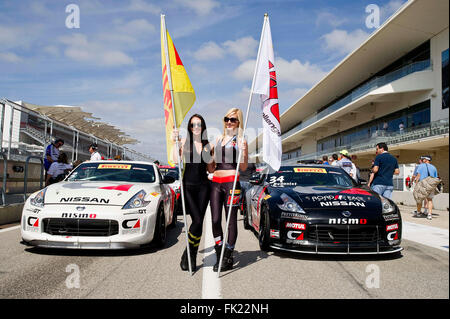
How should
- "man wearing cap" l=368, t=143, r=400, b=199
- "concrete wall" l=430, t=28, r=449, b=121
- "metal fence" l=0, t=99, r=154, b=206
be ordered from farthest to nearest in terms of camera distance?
"concrete wall" l=430, t=28, r=449, b=121 → "metal fence" l=0, t=99, r=154, b=206 → "man wearing cap" l=368, t=143, r=400, b=199

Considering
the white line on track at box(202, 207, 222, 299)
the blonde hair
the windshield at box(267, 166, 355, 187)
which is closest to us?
the white line on track at box(202, 207, 222, 299)

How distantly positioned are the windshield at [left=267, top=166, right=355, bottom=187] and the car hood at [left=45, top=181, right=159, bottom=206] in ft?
6.50

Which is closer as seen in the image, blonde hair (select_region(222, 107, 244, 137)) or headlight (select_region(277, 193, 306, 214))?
blonde hair (select_region(222, 107, 244, 137))

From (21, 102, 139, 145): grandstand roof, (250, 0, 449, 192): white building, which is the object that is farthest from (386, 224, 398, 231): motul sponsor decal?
(21, 102, 139, 145): grandstand roof

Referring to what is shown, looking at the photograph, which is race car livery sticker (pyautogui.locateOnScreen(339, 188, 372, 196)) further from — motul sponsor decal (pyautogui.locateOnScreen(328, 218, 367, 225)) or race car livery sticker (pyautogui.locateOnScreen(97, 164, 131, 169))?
race car livery sticker (pyautogui.locateOnScreen(97, 164, 131, 169))

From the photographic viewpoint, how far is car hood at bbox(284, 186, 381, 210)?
178 inches

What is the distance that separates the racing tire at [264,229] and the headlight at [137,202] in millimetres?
1603

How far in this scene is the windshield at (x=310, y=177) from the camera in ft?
18.9

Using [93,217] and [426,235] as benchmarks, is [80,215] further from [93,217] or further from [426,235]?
[426,235]

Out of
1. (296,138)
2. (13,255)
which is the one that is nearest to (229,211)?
(13,255)

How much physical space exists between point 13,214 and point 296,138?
1914 inches

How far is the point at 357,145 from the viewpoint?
1196 inches

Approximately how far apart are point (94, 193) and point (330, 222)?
3.00 m
